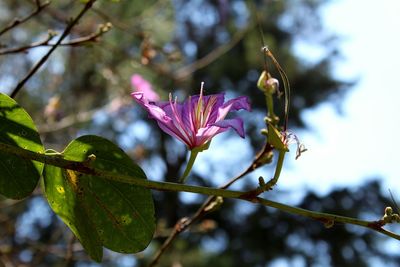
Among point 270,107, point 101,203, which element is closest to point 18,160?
point 101,203

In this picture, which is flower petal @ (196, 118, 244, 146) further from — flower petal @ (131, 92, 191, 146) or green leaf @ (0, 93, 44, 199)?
green leaf @ (0, 93, 44, 199)

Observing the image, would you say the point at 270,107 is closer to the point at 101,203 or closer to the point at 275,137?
the point at 275,137

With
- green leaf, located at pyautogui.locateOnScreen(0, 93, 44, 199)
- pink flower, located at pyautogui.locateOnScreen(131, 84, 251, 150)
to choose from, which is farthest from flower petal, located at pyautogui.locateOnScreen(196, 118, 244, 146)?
green leaf, located at pyautogui.locateOnScreen(0, 93, 44, 199)

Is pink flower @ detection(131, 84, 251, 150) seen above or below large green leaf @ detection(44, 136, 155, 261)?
above

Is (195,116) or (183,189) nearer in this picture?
(183,189)

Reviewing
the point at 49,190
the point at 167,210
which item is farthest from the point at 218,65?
the point at 49,190

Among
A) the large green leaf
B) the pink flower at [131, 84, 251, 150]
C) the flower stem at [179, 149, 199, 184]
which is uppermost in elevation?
the pink flower at [131, 84, 251, 150]
